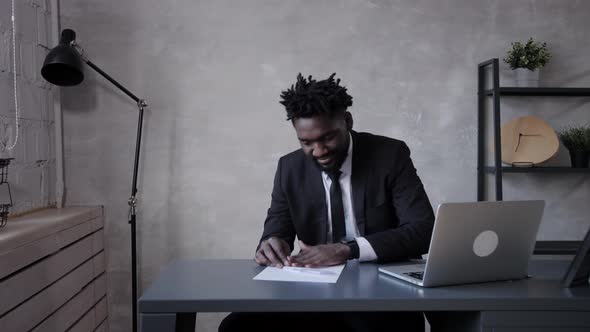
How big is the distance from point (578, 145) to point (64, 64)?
8.25 feet

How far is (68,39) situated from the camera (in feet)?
8.78

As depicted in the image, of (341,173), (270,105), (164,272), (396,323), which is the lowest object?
(396,323)

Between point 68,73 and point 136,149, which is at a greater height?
point 68,73

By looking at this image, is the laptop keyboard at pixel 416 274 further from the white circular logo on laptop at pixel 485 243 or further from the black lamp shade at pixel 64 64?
the black lamp shade at pixel 64 64

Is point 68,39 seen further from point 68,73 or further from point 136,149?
point 136,149

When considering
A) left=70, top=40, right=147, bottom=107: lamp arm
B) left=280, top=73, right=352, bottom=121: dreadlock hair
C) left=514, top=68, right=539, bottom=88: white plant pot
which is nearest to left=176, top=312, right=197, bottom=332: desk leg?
left=280, top=73, right=352, bottom=121: dreadlock hair

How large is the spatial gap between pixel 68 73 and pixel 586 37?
2663 millimetres

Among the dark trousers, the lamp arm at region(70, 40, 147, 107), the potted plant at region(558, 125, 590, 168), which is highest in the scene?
the lamp arm at region(70, 40, 147, 107)

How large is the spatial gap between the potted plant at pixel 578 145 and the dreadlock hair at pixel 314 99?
163 centimetres

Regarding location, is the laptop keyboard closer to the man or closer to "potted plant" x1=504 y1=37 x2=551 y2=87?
the man

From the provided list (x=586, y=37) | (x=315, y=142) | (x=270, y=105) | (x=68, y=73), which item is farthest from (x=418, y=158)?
(x=68, y=73)

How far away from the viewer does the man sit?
183 cm

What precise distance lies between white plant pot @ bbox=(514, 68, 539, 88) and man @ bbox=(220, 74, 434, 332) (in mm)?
1261

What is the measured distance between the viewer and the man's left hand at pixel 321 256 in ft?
5.77
